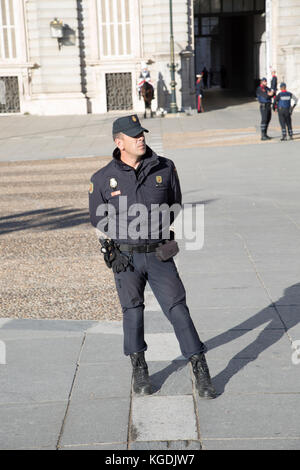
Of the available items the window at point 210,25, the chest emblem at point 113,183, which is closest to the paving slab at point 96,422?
the chest emblem at point 113,183

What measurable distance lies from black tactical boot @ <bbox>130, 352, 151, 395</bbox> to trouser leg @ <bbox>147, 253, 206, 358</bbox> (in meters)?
0.33

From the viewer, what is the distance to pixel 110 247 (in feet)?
16.3

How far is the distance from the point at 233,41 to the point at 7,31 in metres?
21.4

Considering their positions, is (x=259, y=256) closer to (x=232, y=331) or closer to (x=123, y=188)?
(x=232, y=331)

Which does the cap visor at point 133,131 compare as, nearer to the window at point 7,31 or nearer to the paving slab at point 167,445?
the paving slab at point 167,445

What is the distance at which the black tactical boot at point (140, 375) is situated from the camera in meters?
5.04

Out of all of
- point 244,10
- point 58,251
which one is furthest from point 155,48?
point 58,251

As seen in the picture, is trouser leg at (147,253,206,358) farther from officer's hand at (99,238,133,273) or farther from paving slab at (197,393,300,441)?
paving slab at (197,393,300,441)

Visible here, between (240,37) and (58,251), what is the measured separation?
40.7 m

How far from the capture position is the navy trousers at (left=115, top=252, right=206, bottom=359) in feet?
16.3

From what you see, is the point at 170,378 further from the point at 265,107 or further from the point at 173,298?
the point at 265,107

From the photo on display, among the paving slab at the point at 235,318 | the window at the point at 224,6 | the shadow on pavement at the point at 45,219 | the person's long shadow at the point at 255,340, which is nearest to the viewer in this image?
the person's long shadow at the point at 255,340

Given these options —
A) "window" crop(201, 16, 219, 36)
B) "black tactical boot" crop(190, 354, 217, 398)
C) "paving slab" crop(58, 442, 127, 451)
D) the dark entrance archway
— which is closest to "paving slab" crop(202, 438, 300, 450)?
"paving slab" crop(58, 442, 127, 451)

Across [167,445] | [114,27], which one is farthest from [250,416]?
[114,27]
